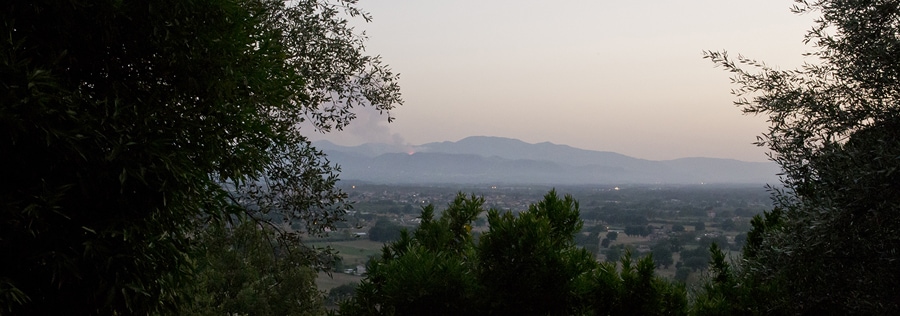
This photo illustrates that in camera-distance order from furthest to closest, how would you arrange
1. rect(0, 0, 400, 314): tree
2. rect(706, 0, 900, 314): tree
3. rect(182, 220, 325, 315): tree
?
rect(182, 220, 325, 315): tree → rect(706, 0, 900, 314): tree → rect(0, 0, 400, 314): tree

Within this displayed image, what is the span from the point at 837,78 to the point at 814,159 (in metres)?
1.38

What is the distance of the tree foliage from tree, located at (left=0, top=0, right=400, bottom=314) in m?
2.38

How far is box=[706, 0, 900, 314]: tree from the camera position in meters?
8.56

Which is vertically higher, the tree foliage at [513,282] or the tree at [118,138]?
the tree at [118,138]

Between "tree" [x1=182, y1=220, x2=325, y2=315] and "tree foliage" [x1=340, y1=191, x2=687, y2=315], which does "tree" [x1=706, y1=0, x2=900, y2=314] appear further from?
"tree" [x1=182, y1=220, x2=325, y2=315]

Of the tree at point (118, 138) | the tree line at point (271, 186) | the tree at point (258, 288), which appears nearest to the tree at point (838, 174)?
the tree line at point (271, 186)

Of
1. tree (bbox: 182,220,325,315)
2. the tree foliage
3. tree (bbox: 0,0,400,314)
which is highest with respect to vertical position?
tree (bbox: 0,0,400,314)

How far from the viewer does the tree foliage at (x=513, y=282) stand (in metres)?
9.07

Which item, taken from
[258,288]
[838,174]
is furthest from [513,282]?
[258,288]

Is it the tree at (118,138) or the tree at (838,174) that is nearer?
the tree at (118,138)

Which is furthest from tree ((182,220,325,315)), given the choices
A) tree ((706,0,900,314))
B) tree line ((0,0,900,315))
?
tree ((706,0,900,314))

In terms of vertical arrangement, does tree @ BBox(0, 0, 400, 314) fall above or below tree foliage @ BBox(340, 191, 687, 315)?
above

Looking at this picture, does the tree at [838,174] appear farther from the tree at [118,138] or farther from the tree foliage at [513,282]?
the tree at [118,138]

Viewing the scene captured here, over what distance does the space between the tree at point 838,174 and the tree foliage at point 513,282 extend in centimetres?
174
